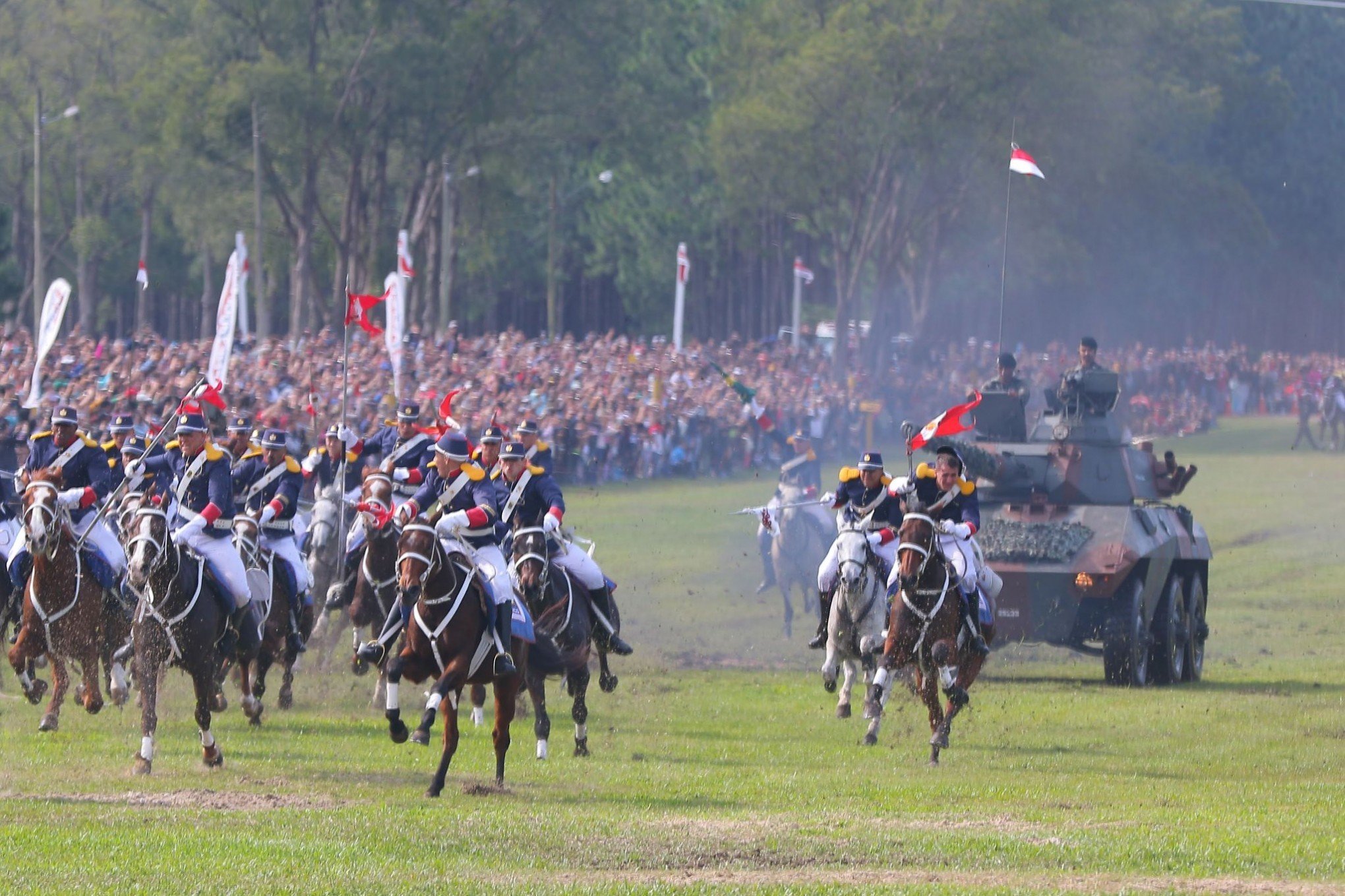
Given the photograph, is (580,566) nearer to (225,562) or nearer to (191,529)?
(225,562)

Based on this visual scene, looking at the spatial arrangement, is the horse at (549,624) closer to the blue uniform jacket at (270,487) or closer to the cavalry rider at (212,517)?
the cavalry rider at (212,517)

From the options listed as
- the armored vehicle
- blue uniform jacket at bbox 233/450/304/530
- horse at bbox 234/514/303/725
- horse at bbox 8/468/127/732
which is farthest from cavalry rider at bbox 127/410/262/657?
the armored vehicle

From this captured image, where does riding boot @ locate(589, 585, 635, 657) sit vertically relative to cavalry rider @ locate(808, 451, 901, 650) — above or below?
below

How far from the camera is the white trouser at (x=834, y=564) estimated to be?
1873 cm

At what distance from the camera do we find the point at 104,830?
1244 cm

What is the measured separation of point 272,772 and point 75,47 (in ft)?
178

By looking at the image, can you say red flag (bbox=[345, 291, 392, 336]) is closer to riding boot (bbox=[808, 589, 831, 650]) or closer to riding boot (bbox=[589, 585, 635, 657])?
riding boot (bbox=[589, 585, 635, 657])

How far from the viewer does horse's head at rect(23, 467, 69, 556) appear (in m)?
15.9

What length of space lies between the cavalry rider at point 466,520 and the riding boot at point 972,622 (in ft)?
12.9

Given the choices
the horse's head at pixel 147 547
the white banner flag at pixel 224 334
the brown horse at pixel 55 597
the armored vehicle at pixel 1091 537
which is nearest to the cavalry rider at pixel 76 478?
the brown horse at pixel 55 597

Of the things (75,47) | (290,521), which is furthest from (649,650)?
(75,47)

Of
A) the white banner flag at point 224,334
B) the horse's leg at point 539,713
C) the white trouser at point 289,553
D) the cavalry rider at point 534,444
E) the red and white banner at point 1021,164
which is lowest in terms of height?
the horse's leg at point 539,713

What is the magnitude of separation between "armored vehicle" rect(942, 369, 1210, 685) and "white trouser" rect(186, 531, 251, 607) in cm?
870

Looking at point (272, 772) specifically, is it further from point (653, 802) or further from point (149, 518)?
point (653, 802)
